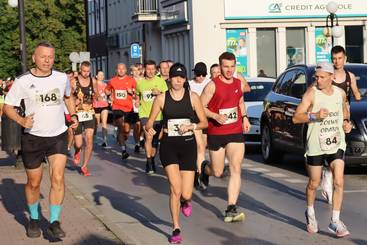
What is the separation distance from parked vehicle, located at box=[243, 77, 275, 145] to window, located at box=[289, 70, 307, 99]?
11.0 feet

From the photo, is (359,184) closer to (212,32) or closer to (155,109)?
(155,109)

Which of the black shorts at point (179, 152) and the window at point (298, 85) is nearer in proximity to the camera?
the black shorts at point (179, 152)

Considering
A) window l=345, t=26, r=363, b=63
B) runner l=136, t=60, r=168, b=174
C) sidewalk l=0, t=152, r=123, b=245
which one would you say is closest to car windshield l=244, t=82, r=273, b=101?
runner l=136, t=60, r=168, b=174

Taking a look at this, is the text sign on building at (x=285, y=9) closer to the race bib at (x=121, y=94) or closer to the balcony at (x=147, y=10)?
the balcony at (x=147, y=10)

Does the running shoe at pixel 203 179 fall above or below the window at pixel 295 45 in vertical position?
below

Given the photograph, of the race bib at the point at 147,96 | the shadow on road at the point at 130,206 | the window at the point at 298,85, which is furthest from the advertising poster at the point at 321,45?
the shadow on road at the point at 130,206

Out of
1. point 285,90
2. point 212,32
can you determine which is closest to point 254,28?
point 212,32

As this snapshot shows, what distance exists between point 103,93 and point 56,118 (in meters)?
11.2

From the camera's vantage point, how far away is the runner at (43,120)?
8516mm

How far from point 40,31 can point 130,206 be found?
54.4 meters

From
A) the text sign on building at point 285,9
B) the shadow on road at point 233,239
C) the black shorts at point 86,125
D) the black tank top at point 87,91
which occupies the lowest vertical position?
the shadow on road at point 233,239

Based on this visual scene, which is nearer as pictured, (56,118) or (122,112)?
(56,118)

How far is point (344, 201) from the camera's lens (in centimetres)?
1094

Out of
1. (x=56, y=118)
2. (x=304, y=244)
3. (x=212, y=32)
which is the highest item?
(x=212, y=32)
